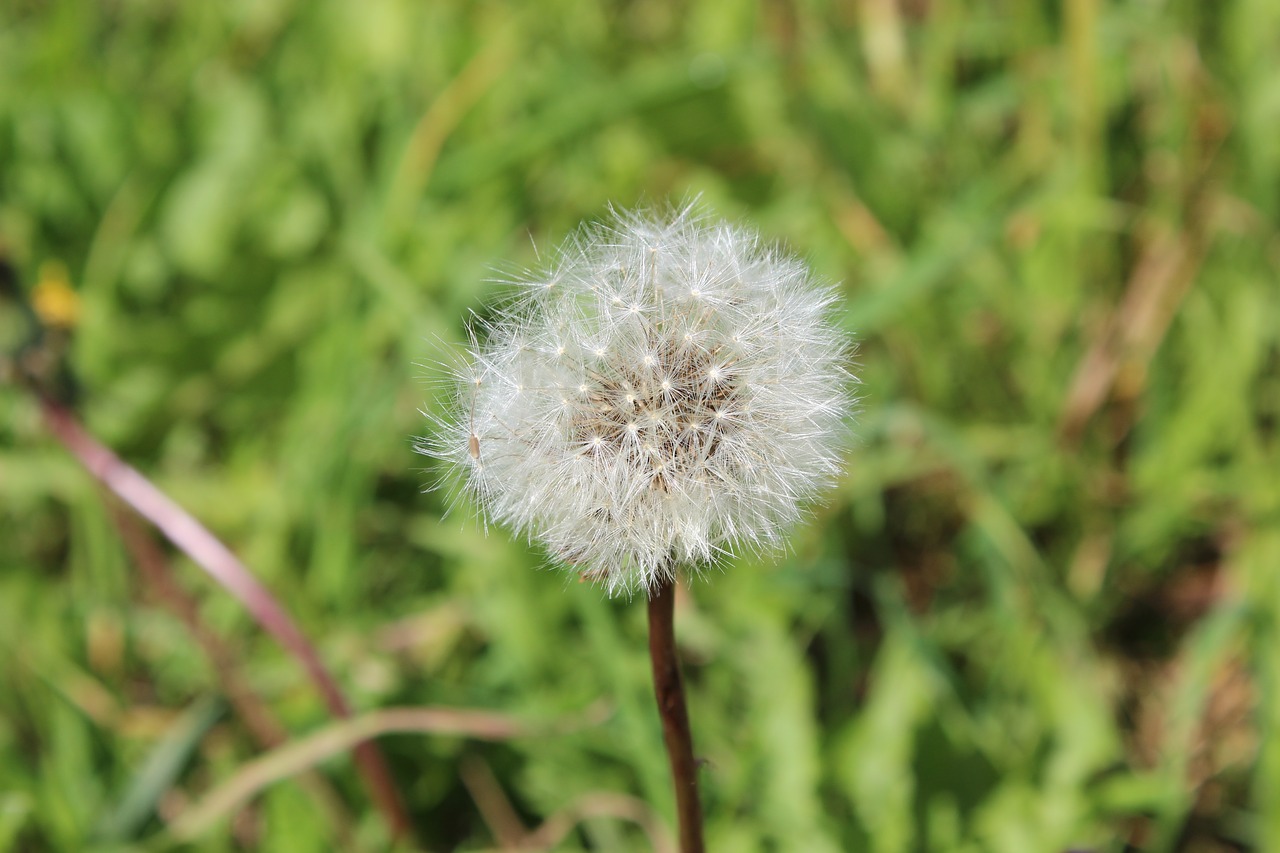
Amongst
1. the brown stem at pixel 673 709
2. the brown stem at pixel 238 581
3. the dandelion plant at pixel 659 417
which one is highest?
the brown stem at pixel 238 581

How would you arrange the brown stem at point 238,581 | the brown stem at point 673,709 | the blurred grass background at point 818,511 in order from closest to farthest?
the brown stem at point 673,709 < the brown stem at point 238,581 < the blurred grass background at point 818,511

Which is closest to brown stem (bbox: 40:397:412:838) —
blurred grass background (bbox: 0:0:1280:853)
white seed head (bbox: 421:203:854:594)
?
blurred grass background (bbox: 0:0:1280:853)

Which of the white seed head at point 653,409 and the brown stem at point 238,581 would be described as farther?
the brown stem at point 238,581

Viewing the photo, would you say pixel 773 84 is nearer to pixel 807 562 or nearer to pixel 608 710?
pixel 807 562

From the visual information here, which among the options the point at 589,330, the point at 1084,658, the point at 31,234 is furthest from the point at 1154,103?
the point at 31,234

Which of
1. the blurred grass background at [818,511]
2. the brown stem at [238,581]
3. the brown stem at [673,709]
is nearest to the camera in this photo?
the brown stem at [673,709]

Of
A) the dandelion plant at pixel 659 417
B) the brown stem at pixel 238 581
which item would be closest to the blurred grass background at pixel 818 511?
the brown stem at pixel 238 581

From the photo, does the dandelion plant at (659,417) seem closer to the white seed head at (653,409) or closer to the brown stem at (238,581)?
Result: the white seed head at (653,409)
